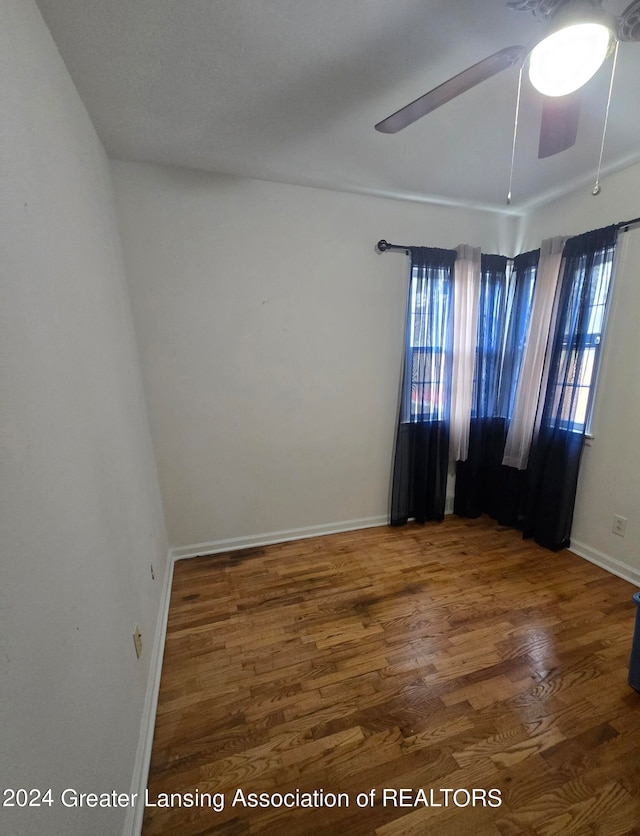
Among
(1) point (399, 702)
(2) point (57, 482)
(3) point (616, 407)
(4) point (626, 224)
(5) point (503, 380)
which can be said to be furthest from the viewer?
(5) point (503, 380)

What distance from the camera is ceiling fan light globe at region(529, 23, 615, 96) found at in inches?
Answer: 35.5

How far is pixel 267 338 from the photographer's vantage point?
2.34 metres

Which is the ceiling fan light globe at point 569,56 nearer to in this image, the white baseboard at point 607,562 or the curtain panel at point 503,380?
the curtain panel at point 503,380

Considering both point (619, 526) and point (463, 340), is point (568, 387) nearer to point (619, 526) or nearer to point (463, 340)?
point (463, 340)

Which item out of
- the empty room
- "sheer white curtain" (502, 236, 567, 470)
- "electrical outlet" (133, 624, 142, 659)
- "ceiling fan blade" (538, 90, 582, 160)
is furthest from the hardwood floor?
"ceiling fan blade" (538, 90, 582, 160)

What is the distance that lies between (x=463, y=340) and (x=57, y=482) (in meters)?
2.63

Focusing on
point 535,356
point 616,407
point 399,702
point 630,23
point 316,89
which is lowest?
point 399,702

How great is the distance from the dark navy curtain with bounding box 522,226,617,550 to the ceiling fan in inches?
53.4

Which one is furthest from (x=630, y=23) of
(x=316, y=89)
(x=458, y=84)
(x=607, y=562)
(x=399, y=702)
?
(x=607, y=562)

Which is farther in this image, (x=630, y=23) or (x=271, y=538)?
(x=271, y=538)

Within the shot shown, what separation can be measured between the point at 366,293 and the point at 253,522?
1960mm

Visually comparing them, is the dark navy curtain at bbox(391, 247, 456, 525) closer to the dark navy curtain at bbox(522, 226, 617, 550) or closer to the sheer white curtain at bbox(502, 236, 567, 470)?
the sheer white curtain at bbox(502, 236, 567, 470)

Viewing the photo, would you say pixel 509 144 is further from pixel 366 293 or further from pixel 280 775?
pixel 280 775

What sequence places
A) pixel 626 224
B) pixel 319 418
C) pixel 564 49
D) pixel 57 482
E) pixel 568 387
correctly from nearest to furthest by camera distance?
pixel 57 482
pixel 564 49
pixel 626 224
pixel 568 387
pixel 319 418
